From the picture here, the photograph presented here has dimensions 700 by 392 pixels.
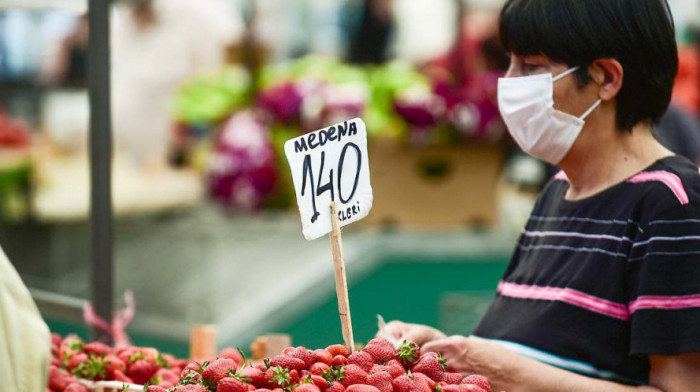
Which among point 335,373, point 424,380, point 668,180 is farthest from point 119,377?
point 668,180

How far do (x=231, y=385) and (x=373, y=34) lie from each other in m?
6.22

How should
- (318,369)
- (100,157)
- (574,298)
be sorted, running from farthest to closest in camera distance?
1. (100,157)
2. (574,298)
3. (318,369)

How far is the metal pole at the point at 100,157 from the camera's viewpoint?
234 cm

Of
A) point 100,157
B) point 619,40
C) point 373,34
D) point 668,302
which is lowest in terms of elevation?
point 668,302

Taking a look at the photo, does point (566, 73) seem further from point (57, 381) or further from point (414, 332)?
point (57, 381)

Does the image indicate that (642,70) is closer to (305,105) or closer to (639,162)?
(639,162)

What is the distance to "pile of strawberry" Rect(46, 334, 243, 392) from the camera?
1.78 meters

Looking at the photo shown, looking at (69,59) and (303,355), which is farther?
(69,59)

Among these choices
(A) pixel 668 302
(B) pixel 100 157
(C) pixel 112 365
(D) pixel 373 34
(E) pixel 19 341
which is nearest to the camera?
(E) pixel 19 341

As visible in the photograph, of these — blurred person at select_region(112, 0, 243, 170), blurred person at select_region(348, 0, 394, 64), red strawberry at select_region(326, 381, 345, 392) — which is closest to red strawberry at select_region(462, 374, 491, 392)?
red strawberry at select_region(326, 381, 345, 392)

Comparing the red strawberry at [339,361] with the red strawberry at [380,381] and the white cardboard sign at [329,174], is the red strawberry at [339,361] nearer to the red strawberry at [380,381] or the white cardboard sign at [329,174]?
the red strawberry at [380,381]

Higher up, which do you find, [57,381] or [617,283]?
[617,283]

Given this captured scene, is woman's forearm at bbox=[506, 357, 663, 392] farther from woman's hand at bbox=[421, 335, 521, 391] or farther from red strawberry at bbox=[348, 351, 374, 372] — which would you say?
red strawberry at bbox=[348, 351, 374, 372]

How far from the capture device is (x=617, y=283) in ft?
5.48
